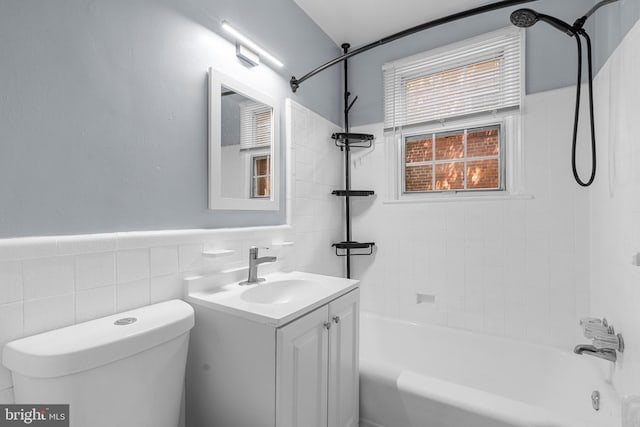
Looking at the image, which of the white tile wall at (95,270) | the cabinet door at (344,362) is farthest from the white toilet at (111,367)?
the cabinet door at (344,362)

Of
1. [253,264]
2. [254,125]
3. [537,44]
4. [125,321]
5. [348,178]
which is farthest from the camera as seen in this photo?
[348,178]

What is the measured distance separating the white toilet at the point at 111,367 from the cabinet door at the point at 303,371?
0.36m

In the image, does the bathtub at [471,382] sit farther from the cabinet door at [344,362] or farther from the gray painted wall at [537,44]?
the gray painted wall at [537,44]

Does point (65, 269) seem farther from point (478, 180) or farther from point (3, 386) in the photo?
point (478, 180)

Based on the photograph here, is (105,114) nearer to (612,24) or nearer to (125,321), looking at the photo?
(125,321)

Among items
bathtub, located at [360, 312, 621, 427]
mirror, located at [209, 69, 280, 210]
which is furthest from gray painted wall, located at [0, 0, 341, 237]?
bathtub, located at [360, 312, 621, 427]

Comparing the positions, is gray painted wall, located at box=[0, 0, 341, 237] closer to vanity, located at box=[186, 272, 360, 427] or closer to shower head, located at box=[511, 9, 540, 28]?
vanity, located at box=[186, 272, 360, 427]

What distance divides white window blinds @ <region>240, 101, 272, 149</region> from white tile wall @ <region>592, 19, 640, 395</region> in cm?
163

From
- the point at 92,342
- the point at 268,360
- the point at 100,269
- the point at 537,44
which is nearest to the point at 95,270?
the point at 100,269

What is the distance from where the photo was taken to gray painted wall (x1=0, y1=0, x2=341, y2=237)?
0.84m

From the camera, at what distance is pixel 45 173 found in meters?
0.88

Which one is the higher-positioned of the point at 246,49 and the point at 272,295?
the point at 246,49

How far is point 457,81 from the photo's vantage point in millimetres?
2102

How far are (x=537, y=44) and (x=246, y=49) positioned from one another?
1794mm
